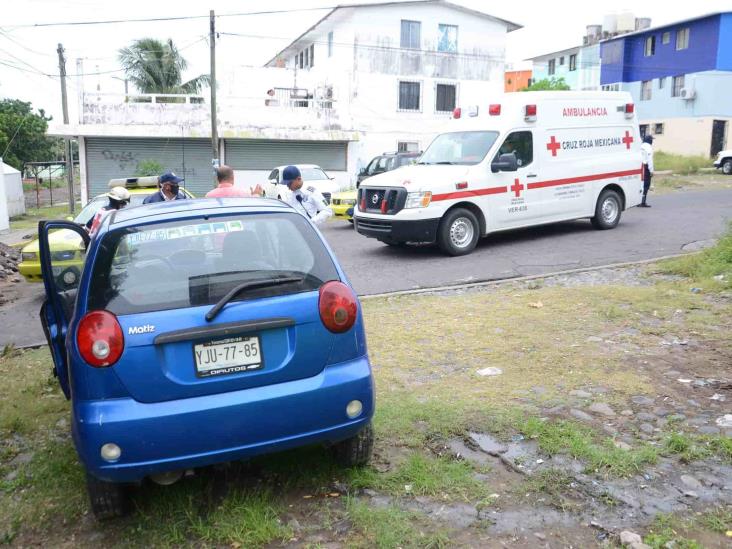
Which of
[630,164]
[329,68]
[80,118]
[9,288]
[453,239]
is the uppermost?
[329,68]

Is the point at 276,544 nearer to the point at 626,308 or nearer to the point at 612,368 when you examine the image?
the point at 612,368

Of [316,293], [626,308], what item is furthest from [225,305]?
[626,308]

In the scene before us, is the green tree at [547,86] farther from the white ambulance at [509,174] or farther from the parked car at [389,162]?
the white ambulance at [509,174]

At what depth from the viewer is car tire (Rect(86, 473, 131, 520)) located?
10.8ft

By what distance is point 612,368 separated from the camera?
5.20m

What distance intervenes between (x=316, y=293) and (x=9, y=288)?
900 centimetres

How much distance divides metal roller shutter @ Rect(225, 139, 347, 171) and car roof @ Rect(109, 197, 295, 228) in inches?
1084

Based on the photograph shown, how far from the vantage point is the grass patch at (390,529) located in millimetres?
3053

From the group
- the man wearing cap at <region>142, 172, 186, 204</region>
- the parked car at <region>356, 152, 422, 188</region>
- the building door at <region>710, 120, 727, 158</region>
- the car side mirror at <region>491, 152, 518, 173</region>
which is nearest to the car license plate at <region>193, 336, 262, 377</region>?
the man wearing cap at <region>142, 172, 186, 204</region>

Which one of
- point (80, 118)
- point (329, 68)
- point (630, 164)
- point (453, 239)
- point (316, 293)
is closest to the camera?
point (316, 293)

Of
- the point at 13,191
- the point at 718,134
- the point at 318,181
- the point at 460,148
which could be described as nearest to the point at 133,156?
the point at 13,191

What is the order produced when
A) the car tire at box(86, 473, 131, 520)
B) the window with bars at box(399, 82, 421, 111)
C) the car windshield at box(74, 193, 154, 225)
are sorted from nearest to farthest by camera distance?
the car tire at box(86, 473, 131, 520), the car windshield at box(74, 193, 154, 225), the window with bars at box(399, 82, 421, 111)

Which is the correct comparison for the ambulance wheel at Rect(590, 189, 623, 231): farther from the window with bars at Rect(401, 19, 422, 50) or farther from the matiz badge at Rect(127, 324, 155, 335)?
the window with bars at Rect(401, 19, 422, 50)

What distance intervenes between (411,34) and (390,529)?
115 ft
